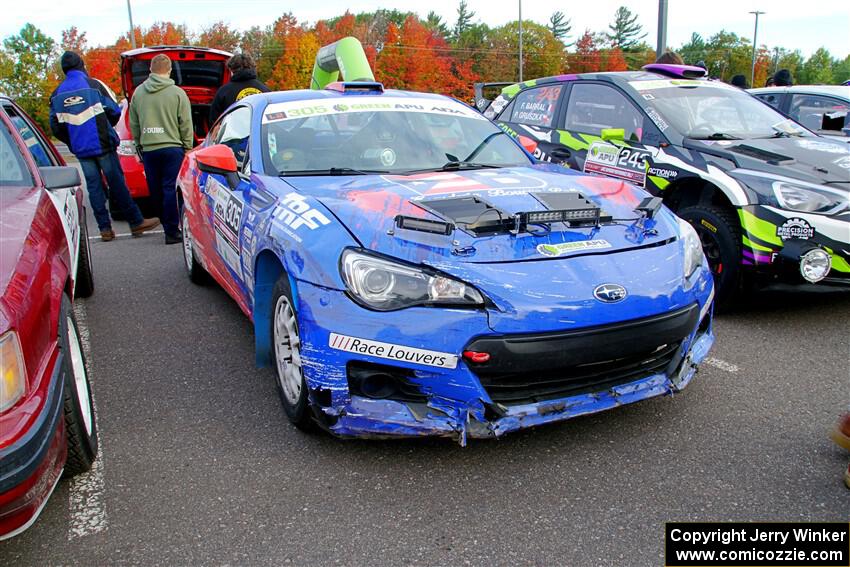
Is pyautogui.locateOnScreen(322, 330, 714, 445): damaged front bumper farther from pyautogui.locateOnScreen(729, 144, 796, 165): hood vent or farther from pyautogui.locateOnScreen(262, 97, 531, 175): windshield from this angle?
pyautogui.locateOnScreen(729, 144, 796, 165): hood vent

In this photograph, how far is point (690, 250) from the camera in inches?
119

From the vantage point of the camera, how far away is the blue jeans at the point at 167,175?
7004mm

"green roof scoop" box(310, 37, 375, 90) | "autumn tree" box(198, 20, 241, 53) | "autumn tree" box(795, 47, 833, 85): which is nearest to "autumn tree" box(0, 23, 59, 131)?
"autumn tree" box(198, 20, 241, 53)

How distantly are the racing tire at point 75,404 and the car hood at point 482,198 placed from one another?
1095 millimetres

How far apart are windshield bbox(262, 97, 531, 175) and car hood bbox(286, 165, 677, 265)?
190mm

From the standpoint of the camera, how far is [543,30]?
75.4 m

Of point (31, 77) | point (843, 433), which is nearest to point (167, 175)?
point (843, 433)

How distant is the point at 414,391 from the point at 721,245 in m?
2.67

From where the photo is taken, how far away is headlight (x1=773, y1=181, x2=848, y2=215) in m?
4.04

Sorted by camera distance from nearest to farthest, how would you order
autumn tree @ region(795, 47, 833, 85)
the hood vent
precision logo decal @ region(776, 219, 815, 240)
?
precision logo decal @ region(776, 219, 815, 240)
the hood vent
autumn tree @ region(795, 47, 833, 85)

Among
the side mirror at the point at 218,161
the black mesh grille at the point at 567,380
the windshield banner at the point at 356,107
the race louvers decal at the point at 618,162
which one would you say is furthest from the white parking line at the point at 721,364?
the side mirror at the point at 218,161

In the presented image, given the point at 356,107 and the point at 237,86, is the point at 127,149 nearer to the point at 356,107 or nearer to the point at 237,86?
the point at 237,86

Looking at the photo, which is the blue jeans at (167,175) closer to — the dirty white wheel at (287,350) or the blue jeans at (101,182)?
the blue jeans at (101,182)

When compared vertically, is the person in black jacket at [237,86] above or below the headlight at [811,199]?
above
